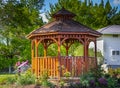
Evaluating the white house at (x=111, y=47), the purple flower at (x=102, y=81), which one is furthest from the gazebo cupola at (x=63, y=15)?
the white house at (x=111, y=47)

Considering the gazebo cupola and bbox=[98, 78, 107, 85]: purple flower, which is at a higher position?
the gazebo cupola

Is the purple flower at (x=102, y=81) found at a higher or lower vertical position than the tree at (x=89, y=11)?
lower

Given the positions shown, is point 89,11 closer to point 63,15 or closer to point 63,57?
point 63,15

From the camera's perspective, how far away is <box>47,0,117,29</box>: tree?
49203 mm

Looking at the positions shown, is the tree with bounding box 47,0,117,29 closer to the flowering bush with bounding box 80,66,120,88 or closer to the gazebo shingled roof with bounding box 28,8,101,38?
the gazebo shingled roof with bounding box 28,8,101,38

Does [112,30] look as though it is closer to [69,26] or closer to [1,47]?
[1,47]

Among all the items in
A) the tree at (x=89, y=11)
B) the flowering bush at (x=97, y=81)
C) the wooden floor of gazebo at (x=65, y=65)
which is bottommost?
the flowering bush at (x=97, y=81)

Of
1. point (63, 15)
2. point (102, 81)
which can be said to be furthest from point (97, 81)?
point (63, 15)

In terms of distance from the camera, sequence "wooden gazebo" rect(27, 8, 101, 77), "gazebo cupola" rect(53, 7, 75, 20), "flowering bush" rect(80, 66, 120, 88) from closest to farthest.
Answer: "flowering bush" rect(80, 66, 120, 88), "wooden gazebo" rect(27, 8, 101, 77), "gazebo cupola" rect(53, 7, 75, 20)

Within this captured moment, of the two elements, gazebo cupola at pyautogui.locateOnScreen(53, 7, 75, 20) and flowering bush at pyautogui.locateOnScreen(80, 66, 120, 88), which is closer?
flowering bush at pyautogui.locateOnScreen(80, 66, 120, 88)

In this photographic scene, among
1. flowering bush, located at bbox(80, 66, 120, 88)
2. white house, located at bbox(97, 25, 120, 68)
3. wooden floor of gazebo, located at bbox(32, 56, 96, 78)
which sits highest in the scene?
white house, located at bbox(97, 25, 120, 68)

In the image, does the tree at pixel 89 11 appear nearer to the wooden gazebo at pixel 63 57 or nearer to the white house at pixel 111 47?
the white house at pixel 111 47

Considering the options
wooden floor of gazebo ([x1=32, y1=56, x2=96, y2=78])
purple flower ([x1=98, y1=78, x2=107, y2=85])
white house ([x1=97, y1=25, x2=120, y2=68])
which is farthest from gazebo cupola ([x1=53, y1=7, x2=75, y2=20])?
white house ([x1=97, y1=25, x2=120, y2=68])

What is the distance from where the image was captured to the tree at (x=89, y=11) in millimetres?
49203
